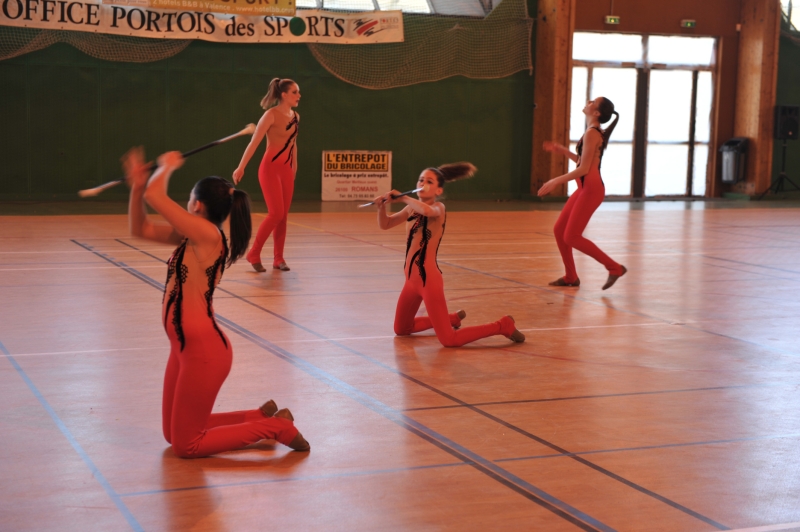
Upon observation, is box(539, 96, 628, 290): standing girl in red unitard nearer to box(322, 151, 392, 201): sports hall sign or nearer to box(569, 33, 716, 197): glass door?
box(322, 151, 392, 201): sports hall sign

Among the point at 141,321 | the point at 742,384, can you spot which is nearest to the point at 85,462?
the point at 141,321

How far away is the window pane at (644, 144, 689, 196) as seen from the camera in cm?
2189

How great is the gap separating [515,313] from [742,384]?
2.48 metres

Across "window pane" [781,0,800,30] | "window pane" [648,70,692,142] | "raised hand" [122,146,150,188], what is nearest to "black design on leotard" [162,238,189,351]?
"raised hand" [122,146,150,188]

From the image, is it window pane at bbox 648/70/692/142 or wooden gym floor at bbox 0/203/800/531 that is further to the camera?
window pane at bbox 648/70/692/142

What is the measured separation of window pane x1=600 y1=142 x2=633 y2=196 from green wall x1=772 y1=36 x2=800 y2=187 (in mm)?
3731

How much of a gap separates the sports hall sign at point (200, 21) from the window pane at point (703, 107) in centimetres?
755

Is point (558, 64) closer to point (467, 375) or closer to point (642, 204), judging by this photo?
point (642, 204)

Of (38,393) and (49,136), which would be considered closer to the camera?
(38,393)

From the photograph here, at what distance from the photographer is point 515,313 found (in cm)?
788

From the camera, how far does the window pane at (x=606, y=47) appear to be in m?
20.9

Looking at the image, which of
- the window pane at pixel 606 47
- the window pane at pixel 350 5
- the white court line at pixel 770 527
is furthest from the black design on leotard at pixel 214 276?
the window pane at pixel 606 47

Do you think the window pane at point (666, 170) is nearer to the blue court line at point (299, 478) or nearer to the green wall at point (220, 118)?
the green wall at point (220, 118)

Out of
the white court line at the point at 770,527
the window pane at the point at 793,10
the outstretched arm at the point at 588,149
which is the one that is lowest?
the white court line at the point at 770,527
